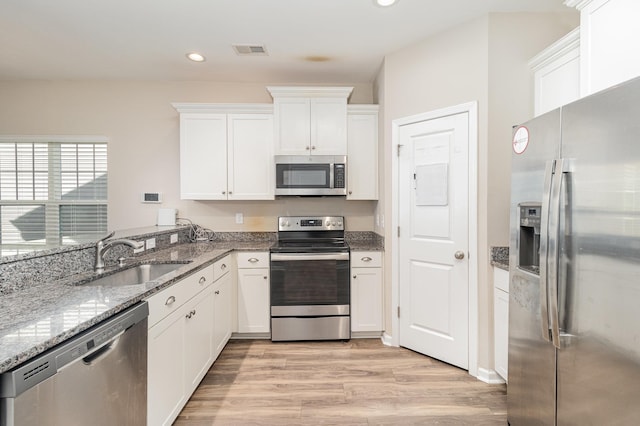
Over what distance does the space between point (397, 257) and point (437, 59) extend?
1731 mm

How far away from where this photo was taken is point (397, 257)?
2723 mm

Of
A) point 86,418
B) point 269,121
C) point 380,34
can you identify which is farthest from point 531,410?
point 269,121

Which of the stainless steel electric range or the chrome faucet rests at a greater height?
the chrome faucet

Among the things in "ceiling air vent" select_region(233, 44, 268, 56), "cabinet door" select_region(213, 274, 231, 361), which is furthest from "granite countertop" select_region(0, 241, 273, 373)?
"ceiling air vent" select_region(233, 44, 268, 56)

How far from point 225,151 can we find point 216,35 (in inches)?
41.9

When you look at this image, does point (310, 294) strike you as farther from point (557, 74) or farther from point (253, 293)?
point (557, 74)

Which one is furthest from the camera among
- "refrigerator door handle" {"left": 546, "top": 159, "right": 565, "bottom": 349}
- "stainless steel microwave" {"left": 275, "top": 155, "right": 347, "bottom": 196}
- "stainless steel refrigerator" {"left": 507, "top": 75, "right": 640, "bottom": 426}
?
"stainless steel microwave" {"left": 275, "top": 155, "right": 347, "bottom": 196}

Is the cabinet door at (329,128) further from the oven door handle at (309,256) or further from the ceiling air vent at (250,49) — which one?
the oven door handle at (309,256)

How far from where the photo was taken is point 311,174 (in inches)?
119

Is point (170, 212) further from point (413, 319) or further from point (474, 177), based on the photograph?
point (474, 177)

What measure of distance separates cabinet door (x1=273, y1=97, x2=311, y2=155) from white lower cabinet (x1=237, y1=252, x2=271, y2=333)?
1111 millimetres

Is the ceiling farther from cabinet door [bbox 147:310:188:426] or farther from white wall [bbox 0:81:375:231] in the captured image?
cabinet door [bbox 147:310:188:426]

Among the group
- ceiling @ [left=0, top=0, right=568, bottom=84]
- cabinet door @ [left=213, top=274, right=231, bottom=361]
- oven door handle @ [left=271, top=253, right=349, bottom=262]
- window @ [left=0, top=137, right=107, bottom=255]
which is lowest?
cabinet door @ [left=213, top=274, right=231, bottom=361]

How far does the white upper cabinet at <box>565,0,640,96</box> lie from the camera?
129cm
